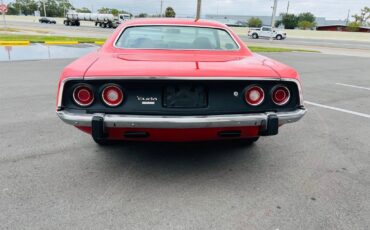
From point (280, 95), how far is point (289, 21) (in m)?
95.8

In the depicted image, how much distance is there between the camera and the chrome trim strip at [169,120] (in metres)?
2.77

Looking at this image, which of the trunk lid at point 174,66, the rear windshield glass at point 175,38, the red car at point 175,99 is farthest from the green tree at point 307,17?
the red car at point 175,99

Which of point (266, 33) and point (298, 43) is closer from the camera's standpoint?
point (298, 43)

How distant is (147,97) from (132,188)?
872mm

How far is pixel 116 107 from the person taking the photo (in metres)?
2.90

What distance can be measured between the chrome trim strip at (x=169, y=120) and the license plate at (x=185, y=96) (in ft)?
0.49

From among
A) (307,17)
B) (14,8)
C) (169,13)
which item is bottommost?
(169,13)

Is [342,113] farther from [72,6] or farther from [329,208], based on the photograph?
[72,6]

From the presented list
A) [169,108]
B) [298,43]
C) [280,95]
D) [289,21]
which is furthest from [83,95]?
[289,21]

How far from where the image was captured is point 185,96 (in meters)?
2.93

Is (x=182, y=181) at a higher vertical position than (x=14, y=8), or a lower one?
lower

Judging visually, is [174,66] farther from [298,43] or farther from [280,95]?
[298,43]

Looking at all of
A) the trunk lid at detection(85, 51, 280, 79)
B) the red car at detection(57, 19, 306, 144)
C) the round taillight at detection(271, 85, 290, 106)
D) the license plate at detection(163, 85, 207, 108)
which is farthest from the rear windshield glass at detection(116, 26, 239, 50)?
the round taillight at detection(271, 85, 290, 106)

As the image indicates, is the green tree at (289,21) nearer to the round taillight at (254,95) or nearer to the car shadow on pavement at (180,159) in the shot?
the car shadow on pavement at (180,159)
